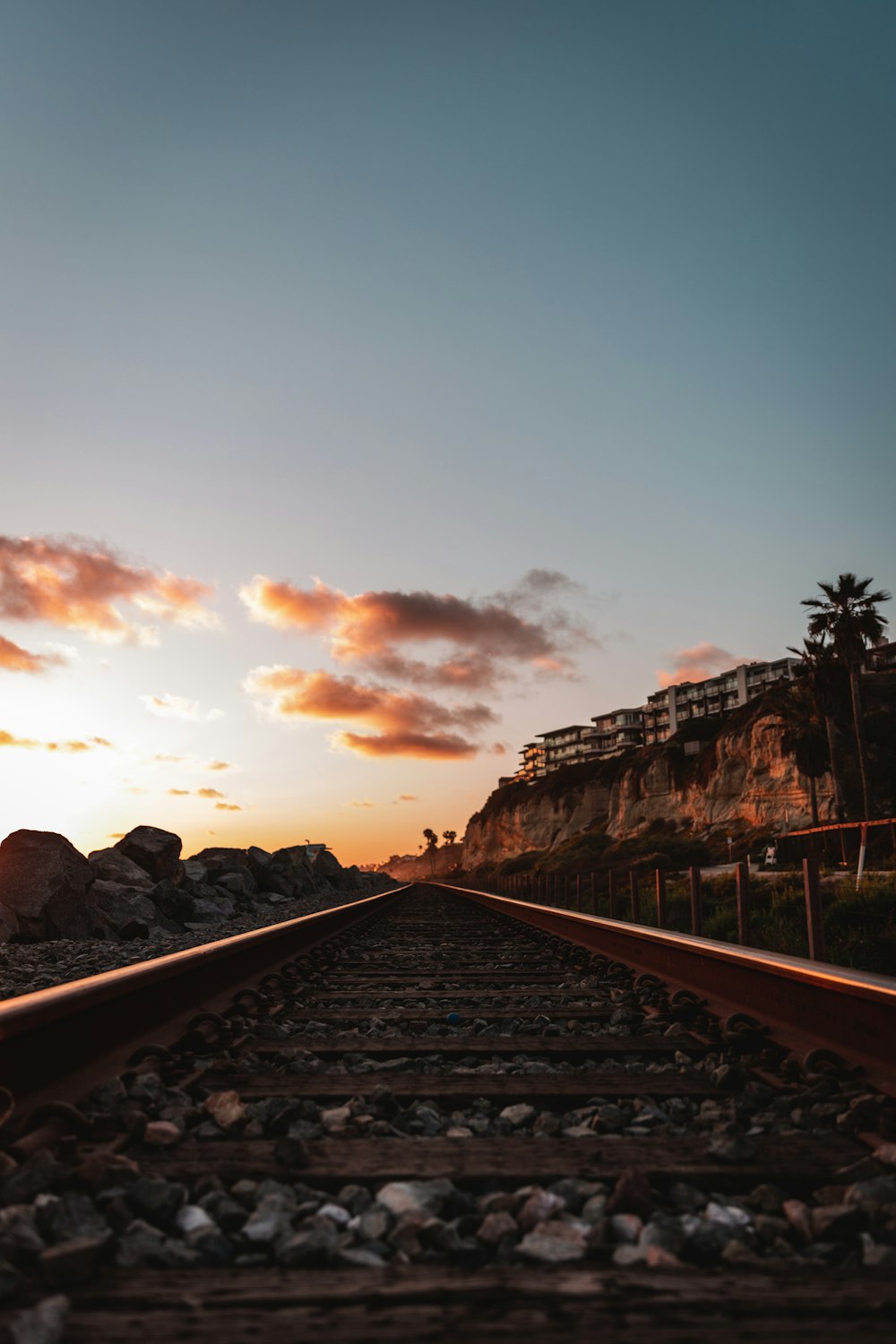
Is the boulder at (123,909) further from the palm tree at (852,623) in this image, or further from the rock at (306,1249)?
the palm tree at (852,623)

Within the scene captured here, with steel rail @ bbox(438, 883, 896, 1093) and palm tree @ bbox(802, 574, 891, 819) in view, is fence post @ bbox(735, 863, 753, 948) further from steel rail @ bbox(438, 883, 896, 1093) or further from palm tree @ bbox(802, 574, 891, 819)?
palm tree @ bbox(802, 574, 891, 819)

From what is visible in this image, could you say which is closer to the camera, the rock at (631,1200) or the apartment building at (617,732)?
the rock at (631,1200)

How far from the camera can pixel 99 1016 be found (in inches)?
121

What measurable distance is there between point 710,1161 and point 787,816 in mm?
61815

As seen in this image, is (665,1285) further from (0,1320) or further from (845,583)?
(845,583)

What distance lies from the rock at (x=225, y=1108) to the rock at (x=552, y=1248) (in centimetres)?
99

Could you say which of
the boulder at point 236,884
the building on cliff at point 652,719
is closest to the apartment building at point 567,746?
the building on cliff at point 652,719

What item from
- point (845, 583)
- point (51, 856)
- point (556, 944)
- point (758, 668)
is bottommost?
point (556, 944)

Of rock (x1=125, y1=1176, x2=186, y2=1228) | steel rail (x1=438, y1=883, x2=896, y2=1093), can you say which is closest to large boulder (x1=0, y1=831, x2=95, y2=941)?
steel rail (x1=438, y1=883, x2=896, y2=1093)

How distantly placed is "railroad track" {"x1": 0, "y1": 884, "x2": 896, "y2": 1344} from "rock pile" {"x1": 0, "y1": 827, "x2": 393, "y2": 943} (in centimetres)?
642

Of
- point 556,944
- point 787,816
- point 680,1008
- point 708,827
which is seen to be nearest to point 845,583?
point 787,816

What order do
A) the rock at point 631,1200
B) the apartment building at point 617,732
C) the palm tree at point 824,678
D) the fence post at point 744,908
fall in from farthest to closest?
1. the apartment building at point 617,732
2. the palm tree at point 824,678
3. the fence post at point 744,908
4. the rock at point 631,1200

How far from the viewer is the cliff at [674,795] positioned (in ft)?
200

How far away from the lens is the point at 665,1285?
144 centimetres
